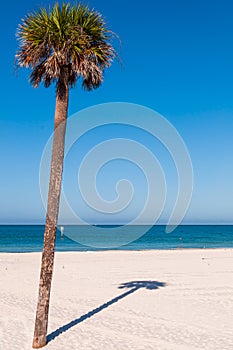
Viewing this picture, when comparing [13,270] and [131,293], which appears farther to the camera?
[13,270]

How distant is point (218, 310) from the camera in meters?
→ 13.8

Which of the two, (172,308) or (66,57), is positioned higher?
(66,57)

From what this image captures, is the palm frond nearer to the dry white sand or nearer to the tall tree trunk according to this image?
the tall tree trunk

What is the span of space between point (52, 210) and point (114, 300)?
721 centimetres

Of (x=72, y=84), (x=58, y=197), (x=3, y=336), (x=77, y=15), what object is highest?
(x=77, y=15)

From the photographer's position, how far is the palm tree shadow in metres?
11.0

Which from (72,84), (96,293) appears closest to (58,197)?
(72,84)

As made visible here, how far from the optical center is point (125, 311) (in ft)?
45.0

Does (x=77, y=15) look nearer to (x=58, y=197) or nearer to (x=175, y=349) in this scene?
(x=58, y=197)

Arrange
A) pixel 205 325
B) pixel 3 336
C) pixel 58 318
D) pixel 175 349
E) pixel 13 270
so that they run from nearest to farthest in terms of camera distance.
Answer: pixel 175 349 → pixel 3 336 → pixel 205 325 → pixel 58 318 → pixel 13 270

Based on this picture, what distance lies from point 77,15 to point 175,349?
8679 mm

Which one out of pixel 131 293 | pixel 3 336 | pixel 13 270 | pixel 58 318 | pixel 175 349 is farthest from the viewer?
pixel 13 270

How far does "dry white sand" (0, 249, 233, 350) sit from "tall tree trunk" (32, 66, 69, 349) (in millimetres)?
654

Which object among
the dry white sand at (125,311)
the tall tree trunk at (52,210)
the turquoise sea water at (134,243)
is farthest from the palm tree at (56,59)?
the turquoise sea water at (134,243)
